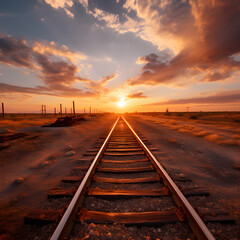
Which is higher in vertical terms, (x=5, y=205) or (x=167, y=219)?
(x=167, y=219)

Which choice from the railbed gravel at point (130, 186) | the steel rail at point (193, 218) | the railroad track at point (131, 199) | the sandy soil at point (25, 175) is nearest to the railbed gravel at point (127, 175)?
the railroad track at point (131, 199)

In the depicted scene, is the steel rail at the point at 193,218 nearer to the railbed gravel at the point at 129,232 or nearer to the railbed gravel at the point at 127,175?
the railbed gravel at the point at 129,232

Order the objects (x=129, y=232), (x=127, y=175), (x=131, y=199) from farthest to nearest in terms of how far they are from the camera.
A: (x=127, y=175) < (x=131, y=199) < (x=129, y=232)

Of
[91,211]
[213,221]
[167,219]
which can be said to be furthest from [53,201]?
[213,221]

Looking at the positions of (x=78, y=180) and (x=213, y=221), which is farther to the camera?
(x=78, y=180)

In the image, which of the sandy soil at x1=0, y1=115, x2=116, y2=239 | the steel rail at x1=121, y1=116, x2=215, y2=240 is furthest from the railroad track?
the sandy soil at x1=0, y1=115, x2=116, y2=239

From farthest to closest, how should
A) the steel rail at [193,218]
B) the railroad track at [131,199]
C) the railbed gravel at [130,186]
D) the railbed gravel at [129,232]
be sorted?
1. the railbed gravel at [130,186]
2. the railroad track at [131,199]
3. the railbed gravel at [129,232]
4. the steel rail at [193,218]

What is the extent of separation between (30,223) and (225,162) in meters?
5.52

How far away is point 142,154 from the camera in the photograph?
483 cm

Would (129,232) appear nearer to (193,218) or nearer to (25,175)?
(193,218)

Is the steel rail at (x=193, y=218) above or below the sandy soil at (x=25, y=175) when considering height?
above

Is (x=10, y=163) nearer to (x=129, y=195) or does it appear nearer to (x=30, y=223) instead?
(x=30, y=223)

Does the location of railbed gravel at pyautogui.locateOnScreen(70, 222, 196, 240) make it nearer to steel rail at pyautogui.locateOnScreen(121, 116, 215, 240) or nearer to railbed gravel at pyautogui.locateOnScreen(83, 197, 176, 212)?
steel rail at pyautogui.locateOnScreen(121, 116, 215, 240)

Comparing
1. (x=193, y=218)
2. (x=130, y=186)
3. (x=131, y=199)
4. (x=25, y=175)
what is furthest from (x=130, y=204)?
(x=25, y=175)
